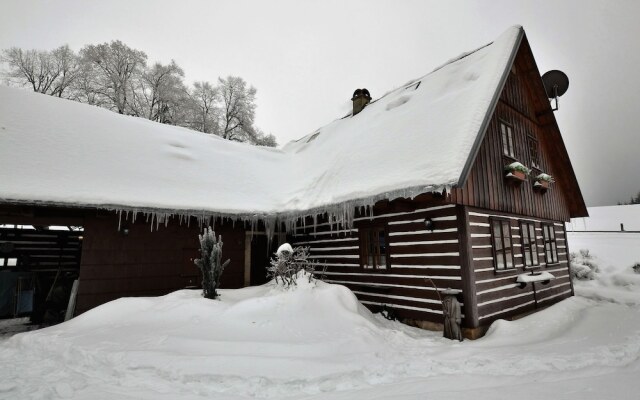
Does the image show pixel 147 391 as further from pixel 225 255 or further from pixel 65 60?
pixel 65 60

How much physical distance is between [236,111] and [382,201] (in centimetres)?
2005

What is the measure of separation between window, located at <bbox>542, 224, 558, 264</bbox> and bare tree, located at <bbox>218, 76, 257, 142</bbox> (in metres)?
20.0

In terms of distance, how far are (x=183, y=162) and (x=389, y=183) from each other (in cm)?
752

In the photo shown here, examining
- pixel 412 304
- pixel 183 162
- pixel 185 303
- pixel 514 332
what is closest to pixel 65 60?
pixel 183 162

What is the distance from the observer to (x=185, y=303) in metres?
7.12

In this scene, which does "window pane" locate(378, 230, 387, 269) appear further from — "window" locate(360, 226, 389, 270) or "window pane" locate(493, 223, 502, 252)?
"window pane" locate(493, 223, 502, 252)

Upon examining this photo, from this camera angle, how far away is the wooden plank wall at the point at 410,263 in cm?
734

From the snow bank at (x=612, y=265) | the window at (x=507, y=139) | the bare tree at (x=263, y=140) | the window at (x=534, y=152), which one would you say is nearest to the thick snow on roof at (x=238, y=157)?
the window at (x=507, y=139)

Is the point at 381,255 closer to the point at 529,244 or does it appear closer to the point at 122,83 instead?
the point at 529,244

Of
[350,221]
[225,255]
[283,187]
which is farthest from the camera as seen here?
[283,187]

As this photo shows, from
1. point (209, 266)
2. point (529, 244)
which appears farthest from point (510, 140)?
point (209, 266)

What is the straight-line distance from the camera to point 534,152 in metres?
11.1

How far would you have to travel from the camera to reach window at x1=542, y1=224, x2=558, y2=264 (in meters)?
10.8

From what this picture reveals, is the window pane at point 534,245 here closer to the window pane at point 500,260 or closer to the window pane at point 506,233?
the window pane at point 506,233
